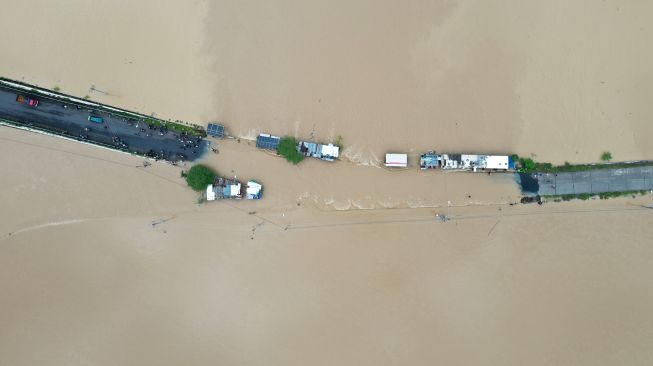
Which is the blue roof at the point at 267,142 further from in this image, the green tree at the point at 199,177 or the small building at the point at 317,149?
the green tree at the point at 199,177

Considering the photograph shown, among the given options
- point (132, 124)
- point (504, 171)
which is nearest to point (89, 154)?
point (132, 124)

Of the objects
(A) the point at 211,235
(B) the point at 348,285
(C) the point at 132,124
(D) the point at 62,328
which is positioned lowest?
(D) the point at 62,328

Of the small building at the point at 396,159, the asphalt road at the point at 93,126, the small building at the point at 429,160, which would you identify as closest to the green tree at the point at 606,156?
the small building at the point at 429,160

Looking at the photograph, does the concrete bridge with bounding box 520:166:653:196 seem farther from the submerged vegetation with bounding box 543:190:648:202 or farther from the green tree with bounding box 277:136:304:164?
the green tree with bounding box 277:136:304:164

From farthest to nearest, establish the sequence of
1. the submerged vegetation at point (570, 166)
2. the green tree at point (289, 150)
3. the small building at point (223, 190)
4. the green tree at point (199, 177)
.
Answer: the submerged vegetation at point (570, 166) < the small building at point (223, 190) < the green tree at point (289, 150) < the green tree at point (199, 177)

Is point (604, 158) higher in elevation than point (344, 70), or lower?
lower

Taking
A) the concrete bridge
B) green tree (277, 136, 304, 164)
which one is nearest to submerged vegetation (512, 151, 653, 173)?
the concrete bridge

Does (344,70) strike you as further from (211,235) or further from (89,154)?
(89,154)
